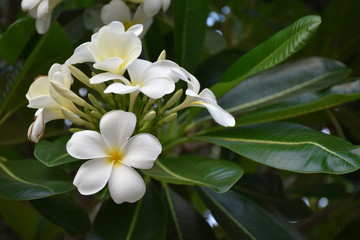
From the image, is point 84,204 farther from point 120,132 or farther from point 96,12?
point 120,132

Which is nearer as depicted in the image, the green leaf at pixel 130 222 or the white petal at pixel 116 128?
the white petal at pixel 116 128

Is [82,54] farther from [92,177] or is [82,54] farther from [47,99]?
A: [92,177]

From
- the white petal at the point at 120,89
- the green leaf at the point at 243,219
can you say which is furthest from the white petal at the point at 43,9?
the green leaf at the point at 243,219

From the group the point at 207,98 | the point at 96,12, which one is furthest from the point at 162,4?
the point at 207,98

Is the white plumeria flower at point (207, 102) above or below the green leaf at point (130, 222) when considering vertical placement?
above

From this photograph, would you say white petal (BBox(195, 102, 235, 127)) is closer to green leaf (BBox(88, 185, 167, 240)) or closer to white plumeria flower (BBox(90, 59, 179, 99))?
white plumeria flower (BBox(90, 59, 179, 99))

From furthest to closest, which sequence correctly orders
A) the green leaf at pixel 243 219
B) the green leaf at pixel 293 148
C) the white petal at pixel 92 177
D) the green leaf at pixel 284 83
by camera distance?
the green leaf at pixel 284 83
the green leaf at pixel 243 219
the green leaf at pixel 293 148
the white petal at pixel 92 177

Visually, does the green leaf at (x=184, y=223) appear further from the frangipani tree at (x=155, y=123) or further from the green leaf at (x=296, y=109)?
the green leaf at (x=296, y=109)
